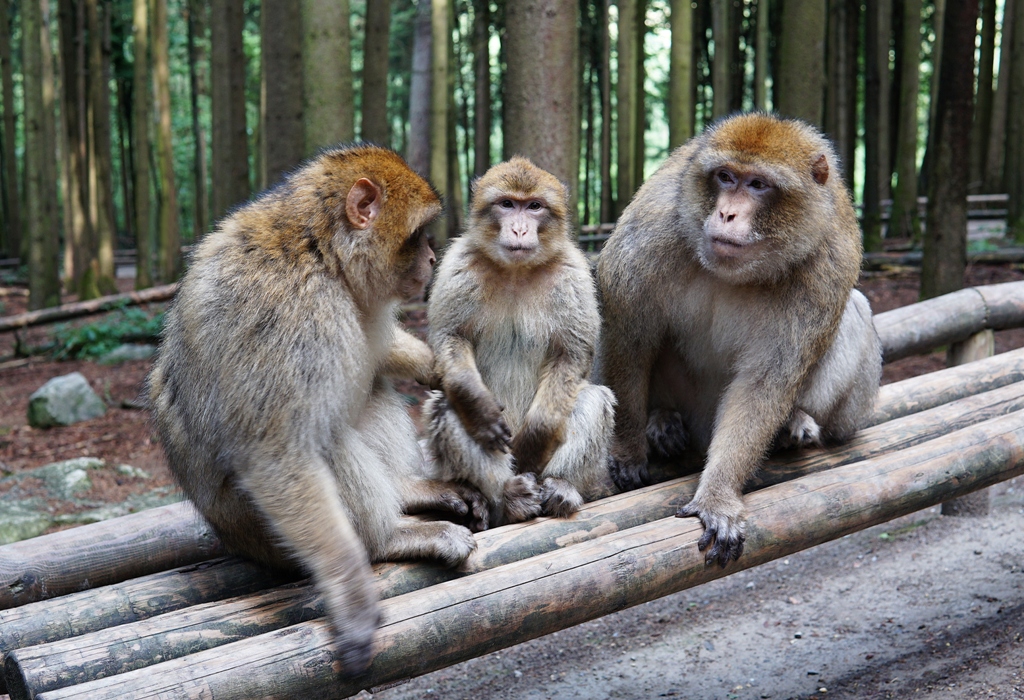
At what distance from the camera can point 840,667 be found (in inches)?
165

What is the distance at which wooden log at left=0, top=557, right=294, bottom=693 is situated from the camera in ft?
8.69

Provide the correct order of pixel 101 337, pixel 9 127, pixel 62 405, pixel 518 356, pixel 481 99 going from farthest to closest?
pixel 481 99
pixel 9 127
pixel 101 337
pixel 62 405
pixel 518 356

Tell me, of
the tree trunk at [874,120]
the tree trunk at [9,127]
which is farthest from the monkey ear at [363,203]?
the tree trunk at [9,127]

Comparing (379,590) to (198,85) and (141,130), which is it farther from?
(198,85)

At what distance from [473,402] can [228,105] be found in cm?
954

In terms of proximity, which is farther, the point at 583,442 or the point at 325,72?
the point at 325,72

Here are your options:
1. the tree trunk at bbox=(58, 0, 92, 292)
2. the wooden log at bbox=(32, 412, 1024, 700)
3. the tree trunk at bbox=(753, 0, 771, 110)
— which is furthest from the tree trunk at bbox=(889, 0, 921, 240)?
the tree trunk at bbox=(58, 0, 92, 292)

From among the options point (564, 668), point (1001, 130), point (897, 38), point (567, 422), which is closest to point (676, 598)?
point (564, 668)

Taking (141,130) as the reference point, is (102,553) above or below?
below

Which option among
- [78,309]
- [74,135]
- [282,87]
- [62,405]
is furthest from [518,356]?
[74,135]

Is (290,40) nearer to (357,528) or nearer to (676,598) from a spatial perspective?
(676,598)

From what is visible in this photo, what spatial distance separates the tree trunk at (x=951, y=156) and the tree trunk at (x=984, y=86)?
656 cm

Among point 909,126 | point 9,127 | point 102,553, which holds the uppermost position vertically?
point 9,127

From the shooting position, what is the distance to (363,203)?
2.75 metres
